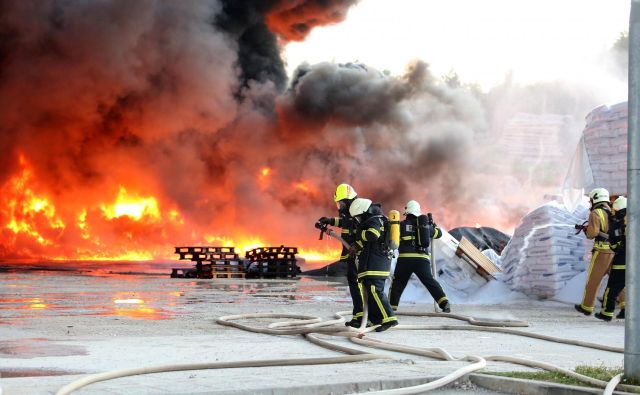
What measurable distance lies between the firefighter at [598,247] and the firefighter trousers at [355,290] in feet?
12.1

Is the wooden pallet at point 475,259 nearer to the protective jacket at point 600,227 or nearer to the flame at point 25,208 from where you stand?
the protective jacket at point 600,227

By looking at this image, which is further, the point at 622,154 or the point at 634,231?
the point at 622,154

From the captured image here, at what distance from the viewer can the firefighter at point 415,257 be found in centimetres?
1199

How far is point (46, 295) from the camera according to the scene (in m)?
16.5

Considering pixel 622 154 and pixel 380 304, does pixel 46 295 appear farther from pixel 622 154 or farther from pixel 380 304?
pixel 622 154

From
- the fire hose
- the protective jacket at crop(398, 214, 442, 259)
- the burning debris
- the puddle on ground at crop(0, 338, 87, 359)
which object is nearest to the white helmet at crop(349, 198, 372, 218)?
the fire hose

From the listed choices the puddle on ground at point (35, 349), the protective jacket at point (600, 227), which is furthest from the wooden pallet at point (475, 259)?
the puddle on ground at point (35, 349)

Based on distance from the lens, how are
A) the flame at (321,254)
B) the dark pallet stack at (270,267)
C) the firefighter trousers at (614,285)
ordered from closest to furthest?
the firefighter trousers at (614,285) → the dark pallet stack at (270,267) → the flame at (321,254)

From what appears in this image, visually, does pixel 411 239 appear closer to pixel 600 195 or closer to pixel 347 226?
pixel 347 226

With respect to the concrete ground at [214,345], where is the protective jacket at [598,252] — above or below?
above

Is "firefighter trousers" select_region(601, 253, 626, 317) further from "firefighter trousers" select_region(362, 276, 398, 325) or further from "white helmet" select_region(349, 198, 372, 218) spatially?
"white helmet" select_region(349, 198, 372, 218)

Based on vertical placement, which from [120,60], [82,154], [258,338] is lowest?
[258,338]

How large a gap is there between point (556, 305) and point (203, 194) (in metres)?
33.5

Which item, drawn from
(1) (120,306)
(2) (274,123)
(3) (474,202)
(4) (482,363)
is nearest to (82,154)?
(2) (274,123)
